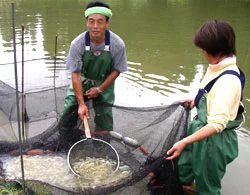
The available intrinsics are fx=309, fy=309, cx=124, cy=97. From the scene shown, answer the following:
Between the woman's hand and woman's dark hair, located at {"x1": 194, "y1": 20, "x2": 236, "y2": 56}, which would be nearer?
woman's dark hair, located at {"x1": 194, "y1": 20, "x2": 236, "y2": 56}

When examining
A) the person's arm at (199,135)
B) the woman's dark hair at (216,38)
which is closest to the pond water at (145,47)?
the person's arm at (199,135)

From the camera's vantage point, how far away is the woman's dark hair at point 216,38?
6.50 ft

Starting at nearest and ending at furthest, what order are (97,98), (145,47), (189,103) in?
(189,103) → (97,98) → (145,47)

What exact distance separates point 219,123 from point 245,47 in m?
6.99

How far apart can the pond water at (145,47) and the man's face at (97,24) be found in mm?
1344

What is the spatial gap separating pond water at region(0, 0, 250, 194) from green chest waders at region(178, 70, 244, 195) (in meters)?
0.92

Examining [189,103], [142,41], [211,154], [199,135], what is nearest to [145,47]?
[142,41]

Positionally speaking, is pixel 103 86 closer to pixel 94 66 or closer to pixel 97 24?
pixel 94 66

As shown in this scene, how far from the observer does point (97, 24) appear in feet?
9.36

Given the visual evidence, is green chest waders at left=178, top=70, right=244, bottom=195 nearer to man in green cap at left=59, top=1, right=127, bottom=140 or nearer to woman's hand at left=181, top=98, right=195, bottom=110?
woman's hand at left=181, top=98, right=195, bottom=110

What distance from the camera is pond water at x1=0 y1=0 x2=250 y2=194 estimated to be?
205 inches

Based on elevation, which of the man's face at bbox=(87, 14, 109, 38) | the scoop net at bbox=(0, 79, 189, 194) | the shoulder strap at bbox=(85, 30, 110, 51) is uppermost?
the man's face at bbox=(87, 14, 109, 38)

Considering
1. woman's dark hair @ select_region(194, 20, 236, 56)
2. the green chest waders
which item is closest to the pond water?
the green chest waders

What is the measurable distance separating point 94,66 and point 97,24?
1.55 feet
